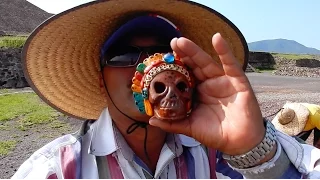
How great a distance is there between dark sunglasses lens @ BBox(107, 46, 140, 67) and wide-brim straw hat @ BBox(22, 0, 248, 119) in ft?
0.65

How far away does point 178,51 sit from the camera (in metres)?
1.27

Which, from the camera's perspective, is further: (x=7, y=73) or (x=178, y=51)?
(x=7, y=73)

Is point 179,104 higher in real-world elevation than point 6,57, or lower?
higher

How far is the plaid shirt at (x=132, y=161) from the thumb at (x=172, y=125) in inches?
6.9

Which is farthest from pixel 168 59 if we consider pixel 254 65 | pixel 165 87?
pixel 254 65

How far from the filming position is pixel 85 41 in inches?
80.7

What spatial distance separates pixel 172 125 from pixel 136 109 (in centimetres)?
31

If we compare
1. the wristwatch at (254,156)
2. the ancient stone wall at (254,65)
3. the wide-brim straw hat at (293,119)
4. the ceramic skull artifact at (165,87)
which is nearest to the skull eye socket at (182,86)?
the ceramic skull artifact at (165,87)

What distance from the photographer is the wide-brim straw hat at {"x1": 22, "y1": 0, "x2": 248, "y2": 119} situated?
1.83 m

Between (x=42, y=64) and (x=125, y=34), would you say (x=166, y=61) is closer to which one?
(x=125, y=34)

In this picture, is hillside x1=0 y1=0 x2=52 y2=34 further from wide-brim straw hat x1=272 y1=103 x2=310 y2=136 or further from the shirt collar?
the shirt collar

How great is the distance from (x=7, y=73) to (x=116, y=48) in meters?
15.6

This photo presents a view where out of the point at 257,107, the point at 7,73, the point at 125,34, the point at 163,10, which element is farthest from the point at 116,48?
the point at 7,73

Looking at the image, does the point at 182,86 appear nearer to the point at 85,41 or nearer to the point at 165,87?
the point at 165,87
